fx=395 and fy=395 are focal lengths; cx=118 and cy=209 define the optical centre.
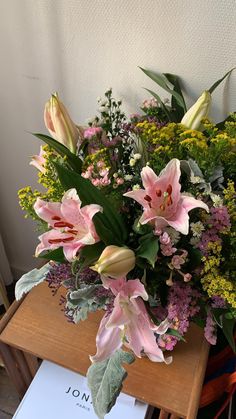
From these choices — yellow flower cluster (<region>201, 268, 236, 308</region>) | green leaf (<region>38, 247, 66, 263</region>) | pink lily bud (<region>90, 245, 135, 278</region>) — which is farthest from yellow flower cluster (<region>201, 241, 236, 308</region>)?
green leaf (<region>38, 247, 66, 263</region>)

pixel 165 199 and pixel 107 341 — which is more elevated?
pixel 165 199

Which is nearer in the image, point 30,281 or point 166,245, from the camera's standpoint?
point 166,245

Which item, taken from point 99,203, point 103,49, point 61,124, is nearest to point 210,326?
point 99,203

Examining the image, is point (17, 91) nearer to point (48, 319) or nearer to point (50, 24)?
point (50, 24)

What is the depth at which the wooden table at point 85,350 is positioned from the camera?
745mm

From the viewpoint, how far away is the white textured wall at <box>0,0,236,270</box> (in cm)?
75

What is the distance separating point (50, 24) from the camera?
853 millimetres

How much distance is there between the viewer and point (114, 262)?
1.75 ft

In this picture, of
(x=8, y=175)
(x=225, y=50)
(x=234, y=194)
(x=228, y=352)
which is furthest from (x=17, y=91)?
(x=228, y=352)

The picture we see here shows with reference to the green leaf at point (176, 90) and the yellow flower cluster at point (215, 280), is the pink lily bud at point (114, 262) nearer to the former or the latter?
the yellow flower cluster at point (215, 280)

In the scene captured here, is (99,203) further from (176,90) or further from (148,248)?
(176,90)

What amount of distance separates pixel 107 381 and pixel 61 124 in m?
0.45

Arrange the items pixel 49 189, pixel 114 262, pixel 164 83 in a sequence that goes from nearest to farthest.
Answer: pixel 114 262
pixel 49 189
pixel 164 83

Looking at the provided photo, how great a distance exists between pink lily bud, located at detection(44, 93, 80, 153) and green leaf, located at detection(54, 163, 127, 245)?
13 cm
